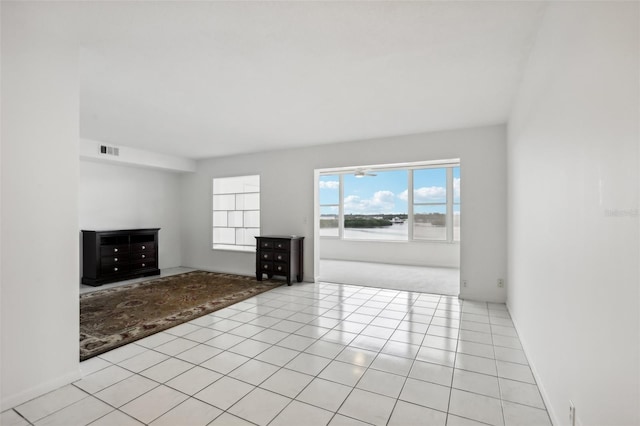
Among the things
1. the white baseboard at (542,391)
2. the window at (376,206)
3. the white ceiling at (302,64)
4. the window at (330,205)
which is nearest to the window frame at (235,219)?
the white ceiling at (302,64)

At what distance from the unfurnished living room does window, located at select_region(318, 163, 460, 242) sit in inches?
126

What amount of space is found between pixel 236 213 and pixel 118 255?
8.28 feet

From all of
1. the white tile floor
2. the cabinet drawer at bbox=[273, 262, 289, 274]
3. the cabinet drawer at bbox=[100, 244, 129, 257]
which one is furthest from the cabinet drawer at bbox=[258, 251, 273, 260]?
the cabinet drawer at bbox=[100, 244, 129, 257]

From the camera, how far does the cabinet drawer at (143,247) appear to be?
6.14 meters

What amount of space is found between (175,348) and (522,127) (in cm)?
403

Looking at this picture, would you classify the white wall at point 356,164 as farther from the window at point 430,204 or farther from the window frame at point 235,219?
the window at point 430,204

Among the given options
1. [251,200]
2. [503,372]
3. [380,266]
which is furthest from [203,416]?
[380,266]

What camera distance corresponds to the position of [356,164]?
5461 millimetres

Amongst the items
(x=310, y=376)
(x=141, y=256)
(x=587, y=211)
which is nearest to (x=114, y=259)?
(x=141, y=256)

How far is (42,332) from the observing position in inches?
86.5

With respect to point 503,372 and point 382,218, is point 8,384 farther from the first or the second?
point 382,218

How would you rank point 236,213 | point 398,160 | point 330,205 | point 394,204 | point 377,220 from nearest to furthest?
1. point 398,160
2. point 236,213
3. point 394,204
4. point 377,220
5. point 330,205

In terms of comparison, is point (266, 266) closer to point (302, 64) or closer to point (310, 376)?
point (310, 376)

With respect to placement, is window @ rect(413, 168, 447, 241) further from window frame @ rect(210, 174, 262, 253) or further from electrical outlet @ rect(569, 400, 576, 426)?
electrical outlet @ rect(569, 400, 576, 426)
